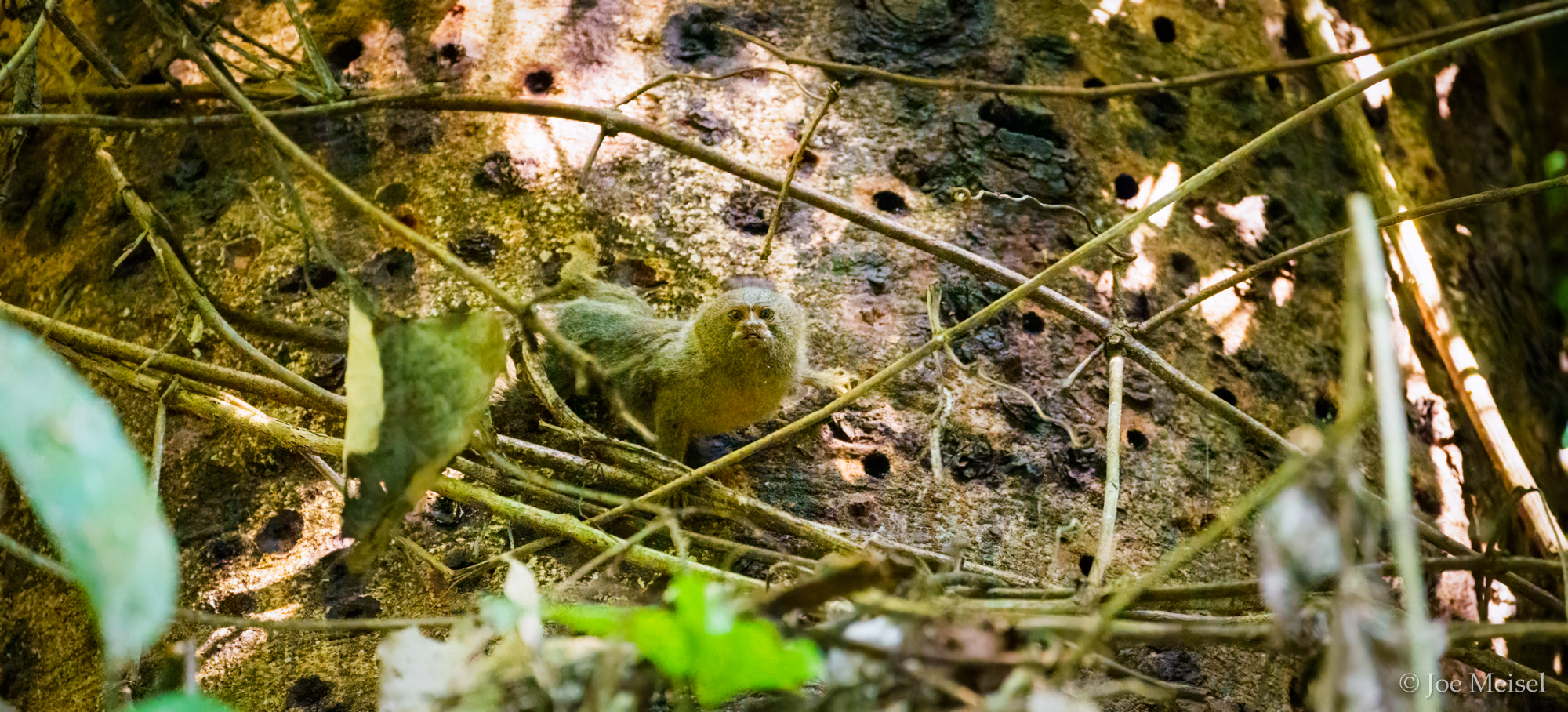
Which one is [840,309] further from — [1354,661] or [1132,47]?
[1354,661]

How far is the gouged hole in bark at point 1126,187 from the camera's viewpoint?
3793 millimetres

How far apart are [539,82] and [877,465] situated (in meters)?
1.60

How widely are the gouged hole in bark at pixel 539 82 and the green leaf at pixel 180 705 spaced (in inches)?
101

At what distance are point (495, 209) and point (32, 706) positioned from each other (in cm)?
175

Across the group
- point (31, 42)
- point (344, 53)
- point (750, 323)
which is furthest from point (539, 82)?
point (31, 42)

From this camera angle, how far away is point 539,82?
12.2ft

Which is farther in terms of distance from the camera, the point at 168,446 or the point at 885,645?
the point at 168,446

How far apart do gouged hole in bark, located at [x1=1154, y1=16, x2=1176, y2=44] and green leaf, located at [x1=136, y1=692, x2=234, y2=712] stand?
146 inches

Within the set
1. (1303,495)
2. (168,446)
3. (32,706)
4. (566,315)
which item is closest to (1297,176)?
(566,315)

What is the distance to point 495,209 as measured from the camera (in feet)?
11.5

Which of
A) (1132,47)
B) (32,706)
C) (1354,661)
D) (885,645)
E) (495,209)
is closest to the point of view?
(1354,661)

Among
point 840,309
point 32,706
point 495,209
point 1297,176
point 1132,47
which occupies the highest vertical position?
point 1132,47

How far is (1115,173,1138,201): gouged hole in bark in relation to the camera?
3793 millimetres

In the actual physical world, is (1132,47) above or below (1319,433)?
above
